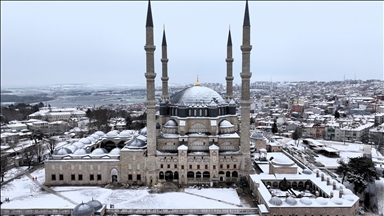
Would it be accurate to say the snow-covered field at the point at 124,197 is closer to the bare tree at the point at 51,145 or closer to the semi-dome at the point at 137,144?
the semi-dome at the point at 137,144

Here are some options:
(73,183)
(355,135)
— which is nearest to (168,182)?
(73,183)

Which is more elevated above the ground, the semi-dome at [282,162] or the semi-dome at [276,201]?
the semi-dome at [282,162]

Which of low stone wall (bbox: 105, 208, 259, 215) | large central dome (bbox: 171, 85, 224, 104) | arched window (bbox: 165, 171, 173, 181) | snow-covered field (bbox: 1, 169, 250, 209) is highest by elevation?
large central dome (bbox: 171, 85, 224, 104)

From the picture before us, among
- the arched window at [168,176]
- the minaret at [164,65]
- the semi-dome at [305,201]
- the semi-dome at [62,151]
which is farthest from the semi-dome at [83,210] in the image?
the minaret at [164,65]

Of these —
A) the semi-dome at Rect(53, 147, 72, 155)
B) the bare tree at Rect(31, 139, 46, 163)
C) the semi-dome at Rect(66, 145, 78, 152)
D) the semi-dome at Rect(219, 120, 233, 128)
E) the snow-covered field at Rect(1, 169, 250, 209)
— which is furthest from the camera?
the bare tree at Rect(31, 139, 46, 163)

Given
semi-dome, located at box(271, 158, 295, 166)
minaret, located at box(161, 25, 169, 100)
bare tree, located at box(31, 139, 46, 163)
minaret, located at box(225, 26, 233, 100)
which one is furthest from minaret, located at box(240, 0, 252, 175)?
bare tree, located at box(31, 139, 46, 163)

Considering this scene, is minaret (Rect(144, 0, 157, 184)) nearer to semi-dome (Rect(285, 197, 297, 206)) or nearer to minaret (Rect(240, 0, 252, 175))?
minaret (Rect(240, 0, 252, 175))
